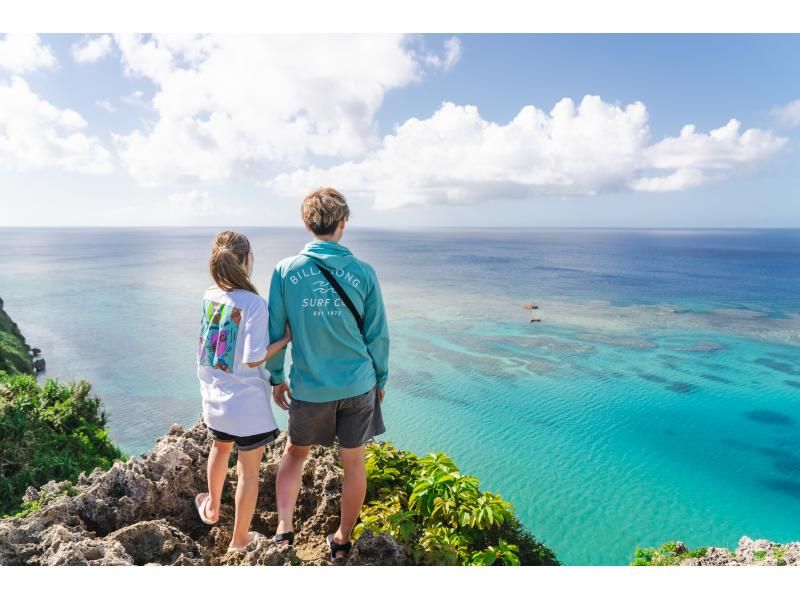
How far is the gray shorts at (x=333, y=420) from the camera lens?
3340 mm

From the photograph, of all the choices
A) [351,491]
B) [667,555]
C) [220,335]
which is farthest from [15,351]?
[667,555]

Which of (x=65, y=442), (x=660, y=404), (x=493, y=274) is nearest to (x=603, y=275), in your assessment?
(x=493, y=274)

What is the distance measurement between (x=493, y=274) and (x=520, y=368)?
5095 centimetres

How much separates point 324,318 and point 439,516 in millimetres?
1867

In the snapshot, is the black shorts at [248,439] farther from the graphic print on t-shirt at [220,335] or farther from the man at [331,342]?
the graphic print on t-shirt at [220,335]

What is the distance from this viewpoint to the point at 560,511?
1385cm

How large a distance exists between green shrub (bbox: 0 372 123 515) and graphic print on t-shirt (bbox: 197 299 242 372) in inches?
193

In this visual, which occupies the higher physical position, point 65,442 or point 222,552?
point 222,552

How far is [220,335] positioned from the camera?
3.35 m

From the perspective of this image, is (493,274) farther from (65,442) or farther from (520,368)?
(65,442)

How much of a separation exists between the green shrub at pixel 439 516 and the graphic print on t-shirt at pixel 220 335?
1.59m

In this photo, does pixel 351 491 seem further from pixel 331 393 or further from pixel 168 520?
pixel 168 520

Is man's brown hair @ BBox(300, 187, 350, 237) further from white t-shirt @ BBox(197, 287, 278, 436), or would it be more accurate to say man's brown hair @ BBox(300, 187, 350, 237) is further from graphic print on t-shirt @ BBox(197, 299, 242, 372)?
graphic print on t-shirt @ BBox(197, 299, 242, 372)

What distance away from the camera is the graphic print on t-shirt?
3.32 metres
